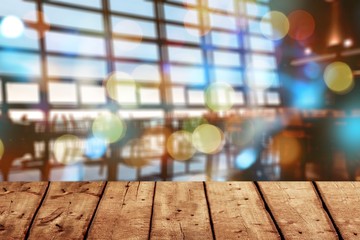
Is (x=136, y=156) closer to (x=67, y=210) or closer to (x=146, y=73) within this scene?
(x=146, y=73)

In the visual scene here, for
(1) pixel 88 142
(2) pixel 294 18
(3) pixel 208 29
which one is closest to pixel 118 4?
(3) pixel 208 29

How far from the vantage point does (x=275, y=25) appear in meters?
9.84

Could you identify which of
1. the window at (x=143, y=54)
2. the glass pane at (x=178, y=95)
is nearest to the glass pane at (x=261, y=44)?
the window at (x=143, y=54)

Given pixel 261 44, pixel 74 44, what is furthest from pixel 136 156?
pixel 261 44

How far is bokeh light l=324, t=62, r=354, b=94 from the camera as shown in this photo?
7.64 m

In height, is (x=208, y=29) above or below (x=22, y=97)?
above

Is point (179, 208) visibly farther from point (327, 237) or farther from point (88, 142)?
point (88, 142)

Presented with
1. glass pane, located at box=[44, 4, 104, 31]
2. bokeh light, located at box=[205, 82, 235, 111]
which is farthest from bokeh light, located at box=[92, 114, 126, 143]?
bokeh light, located at box=[205, 82, 235, 111]

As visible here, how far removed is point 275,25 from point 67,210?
31.8 ft

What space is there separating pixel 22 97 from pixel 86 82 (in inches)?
47.0

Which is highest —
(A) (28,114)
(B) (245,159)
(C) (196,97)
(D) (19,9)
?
(D) (19,9)

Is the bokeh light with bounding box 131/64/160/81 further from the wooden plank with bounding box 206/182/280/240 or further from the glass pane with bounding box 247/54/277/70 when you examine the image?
the wooden plank with bounding box 206/182/280/240

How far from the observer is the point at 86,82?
661 centimetres

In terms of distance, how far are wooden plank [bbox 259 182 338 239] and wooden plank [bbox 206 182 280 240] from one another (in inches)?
1.5
